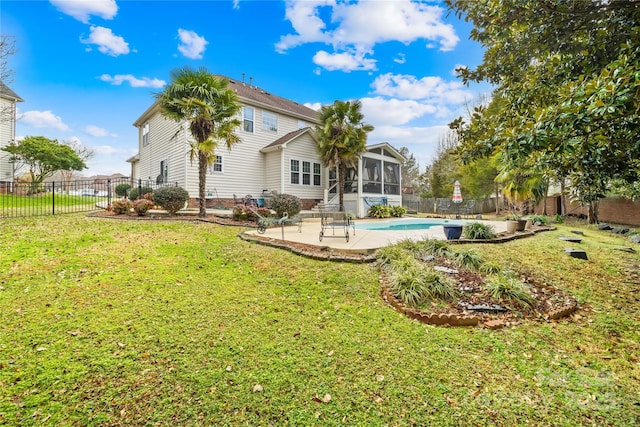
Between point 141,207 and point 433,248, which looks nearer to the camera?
point 433,248

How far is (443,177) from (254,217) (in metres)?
23.4

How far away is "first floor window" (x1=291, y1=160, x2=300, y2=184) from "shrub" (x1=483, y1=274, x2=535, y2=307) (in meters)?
14.2

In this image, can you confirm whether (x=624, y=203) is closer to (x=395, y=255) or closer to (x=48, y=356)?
(x=395, y=255)

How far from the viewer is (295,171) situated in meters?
17.7

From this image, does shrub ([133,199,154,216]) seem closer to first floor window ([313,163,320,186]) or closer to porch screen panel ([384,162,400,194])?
first floor window ([313,163,320,186])

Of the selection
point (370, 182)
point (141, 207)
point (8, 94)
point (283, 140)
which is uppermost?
point (8, 94)

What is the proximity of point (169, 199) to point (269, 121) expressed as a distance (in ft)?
31.6

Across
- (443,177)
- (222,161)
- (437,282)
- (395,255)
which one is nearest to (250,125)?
(222,161)

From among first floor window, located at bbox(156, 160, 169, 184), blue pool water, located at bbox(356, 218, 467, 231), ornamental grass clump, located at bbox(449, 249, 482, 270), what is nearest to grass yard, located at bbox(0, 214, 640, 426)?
ornamental grass clump, located at bbox(449, 249, 482, 270)

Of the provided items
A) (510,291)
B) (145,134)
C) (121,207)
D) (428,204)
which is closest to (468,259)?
(510,291)

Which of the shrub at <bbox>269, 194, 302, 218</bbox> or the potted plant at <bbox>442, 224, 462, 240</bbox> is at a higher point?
the shrub at <bbox>269, 194, 302, 218</bbox>

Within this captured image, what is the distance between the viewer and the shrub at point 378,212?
17.4m

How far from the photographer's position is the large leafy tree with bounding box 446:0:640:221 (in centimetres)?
262

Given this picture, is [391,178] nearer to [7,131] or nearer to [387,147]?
[387,147]
